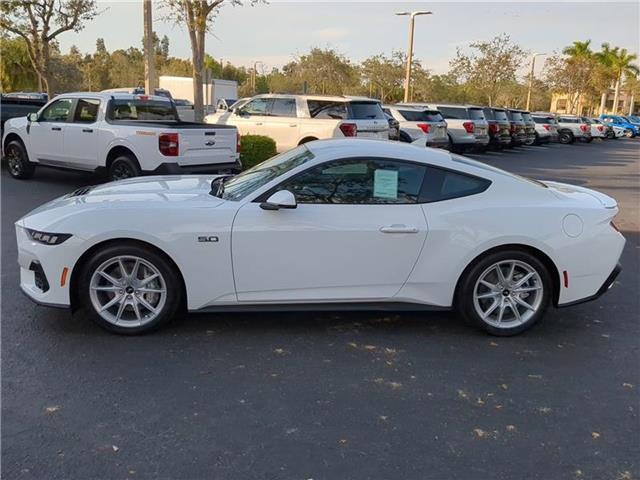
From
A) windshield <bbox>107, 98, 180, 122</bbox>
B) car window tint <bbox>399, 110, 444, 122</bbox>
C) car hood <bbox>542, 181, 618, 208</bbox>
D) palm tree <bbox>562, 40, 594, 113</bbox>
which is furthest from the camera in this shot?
palm tree <bbox>562, 40, 594, 113</bbox>

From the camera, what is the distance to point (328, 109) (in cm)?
1327

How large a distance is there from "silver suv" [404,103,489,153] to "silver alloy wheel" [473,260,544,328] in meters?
15.8

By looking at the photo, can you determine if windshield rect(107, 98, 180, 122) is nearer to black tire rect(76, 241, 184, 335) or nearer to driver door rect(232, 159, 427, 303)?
black tire rect(76, 241, 184, 335)

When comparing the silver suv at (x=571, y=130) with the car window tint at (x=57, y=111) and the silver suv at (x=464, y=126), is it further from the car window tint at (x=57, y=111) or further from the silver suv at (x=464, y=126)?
the car window tint at (x=57, y=111)

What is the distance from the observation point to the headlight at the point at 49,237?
161 inches

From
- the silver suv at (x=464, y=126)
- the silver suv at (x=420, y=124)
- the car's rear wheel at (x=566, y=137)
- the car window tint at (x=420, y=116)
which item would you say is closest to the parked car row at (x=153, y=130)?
the silver suv at (x=420, y=124)

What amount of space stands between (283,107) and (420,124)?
553cm

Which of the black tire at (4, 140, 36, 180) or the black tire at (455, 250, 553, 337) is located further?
the black tire at (4, 140, 36, 180)

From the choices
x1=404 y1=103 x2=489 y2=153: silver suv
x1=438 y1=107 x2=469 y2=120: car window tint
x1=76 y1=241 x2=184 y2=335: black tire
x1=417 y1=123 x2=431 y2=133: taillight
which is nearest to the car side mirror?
x1=76 y1=241 x2=184 y2=335: black tire

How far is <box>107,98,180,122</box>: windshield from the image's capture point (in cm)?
982

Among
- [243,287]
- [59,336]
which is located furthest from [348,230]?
[59,336]

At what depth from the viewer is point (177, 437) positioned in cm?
306

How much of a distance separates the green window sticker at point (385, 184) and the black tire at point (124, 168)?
19.4ft

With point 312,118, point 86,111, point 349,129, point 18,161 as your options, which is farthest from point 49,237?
point 312,118
